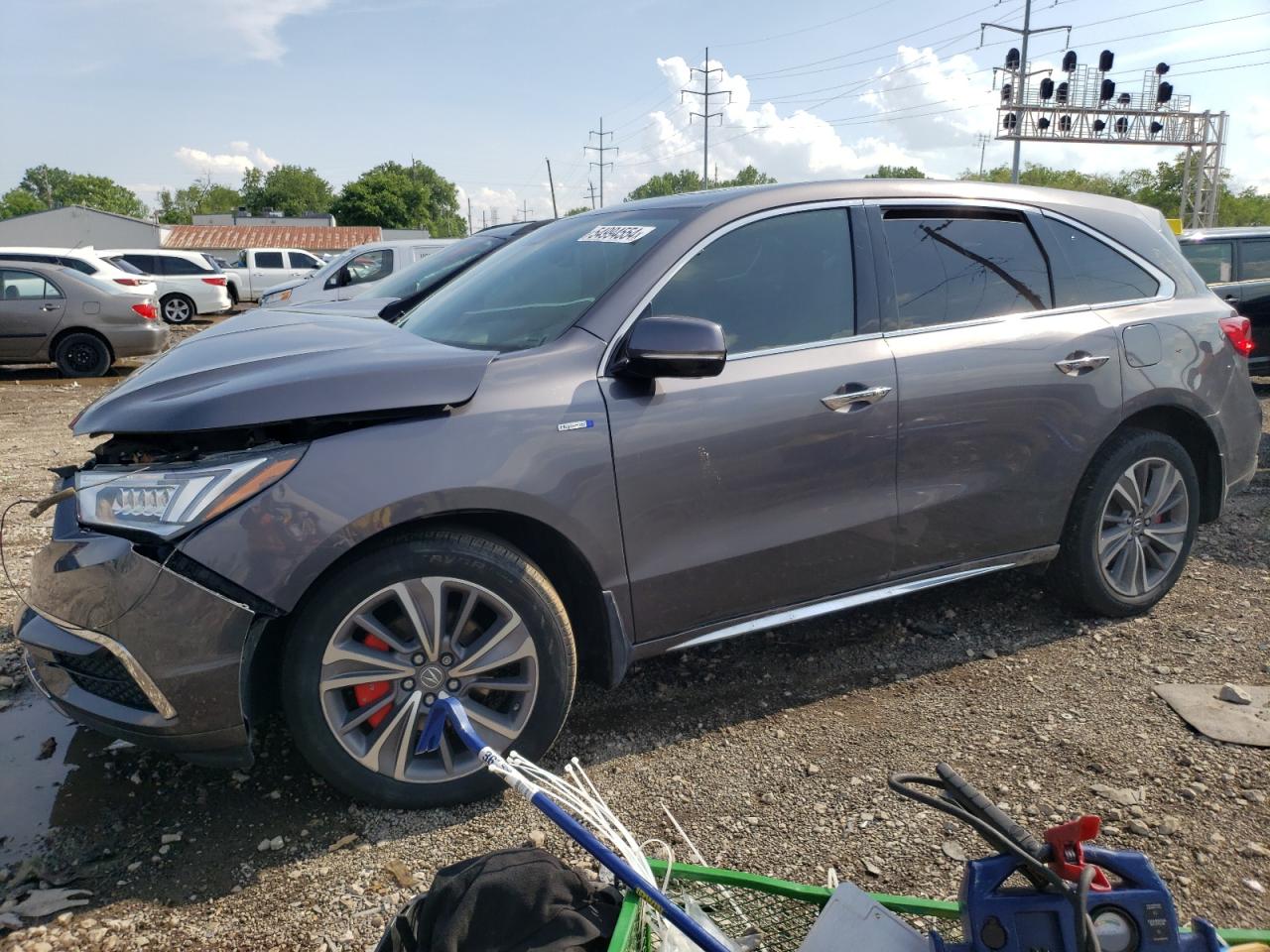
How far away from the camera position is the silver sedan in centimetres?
1239

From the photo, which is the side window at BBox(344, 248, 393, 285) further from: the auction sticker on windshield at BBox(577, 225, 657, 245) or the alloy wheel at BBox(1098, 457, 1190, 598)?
the alloy wheel at BBox(1098, 457, 1190, 598)

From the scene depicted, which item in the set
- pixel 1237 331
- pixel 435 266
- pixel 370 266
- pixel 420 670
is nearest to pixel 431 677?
pixel 420 670

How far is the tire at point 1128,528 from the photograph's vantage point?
12.2 ft

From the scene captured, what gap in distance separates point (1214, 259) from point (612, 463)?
29.0 ft

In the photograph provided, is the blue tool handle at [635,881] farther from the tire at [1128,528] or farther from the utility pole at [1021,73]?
the utility pole at [1021,73]

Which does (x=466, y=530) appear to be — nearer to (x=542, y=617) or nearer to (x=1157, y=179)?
(x=542, y=617)

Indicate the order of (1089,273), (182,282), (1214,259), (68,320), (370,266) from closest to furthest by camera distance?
(1089,273), (1214,259), (370,266), (68,320), (182,282)

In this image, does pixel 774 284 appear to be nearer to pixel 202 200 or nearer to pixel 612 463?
pixel 612 463

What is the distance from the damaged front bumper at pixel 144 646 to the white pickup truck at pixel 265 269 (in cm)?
2645

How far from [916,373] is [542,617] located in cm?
156

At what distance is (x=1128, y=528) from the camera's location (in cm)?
383

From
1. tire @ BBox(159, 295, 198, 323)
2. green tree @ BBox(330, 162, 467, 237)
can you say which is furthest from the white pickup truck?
green tree @ BBox(330, 162, 467, 237)

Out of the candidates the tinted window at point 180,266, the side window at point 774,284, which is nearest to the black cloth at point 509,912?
the side window at point 774,284

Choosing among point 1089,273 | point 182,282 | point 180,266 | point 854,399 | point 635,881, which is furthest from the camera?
point 180,266
